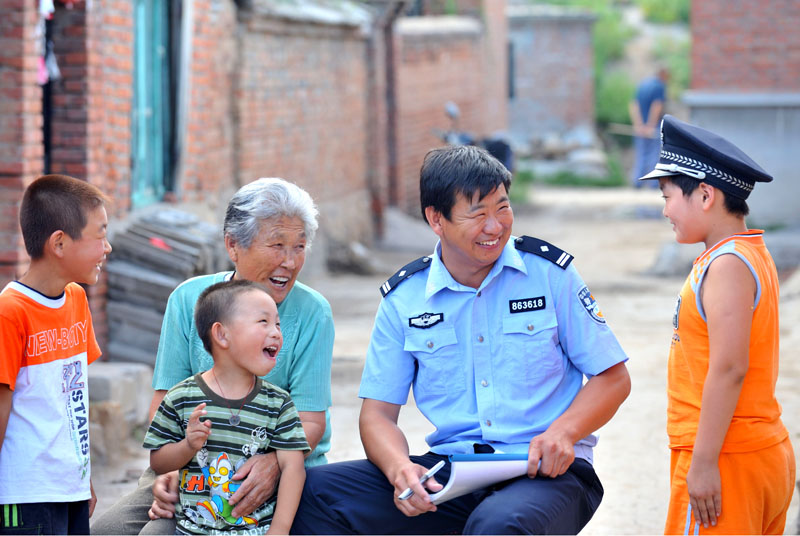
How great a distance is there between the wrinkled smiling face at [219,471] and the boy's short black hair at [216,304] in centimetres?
31

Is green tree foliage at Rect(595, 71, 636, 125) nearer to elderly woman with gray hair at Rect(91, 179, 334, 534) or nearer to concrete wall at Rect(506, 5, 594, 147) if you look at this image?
concrete wall at Rect(506, 5, 594, 147)

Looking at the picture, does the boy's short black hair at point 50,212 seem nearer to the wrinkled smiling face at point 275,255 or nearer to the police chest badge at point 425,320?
the wrinkled smiling face at point 275,255

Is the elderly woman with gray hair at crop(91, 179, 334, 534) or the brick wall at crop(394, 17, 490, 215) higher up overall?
the elderly woman with gray hair at crop(91, 179, 334, 534)

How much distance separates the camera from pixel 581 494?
9.70ft

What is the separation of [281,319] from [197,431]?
1.83ft

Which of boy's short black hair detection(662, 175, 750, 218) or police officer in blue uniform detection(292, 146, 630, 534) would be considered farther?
police officer in blue uniform detection(292, 146, 630, 534)

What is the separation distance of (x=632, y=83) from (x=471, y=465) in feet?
97.5

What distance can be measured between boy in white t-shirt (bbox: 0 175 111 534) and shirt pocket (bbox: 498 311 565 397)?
1.22 meters

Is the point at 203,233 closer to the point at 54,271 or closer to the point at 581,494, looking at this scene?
the point at 54,271

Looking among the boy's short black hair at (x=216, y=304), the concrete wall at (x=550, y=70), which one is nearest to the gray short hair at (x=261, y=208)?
the boy's short black hair at (x=216, y=304)

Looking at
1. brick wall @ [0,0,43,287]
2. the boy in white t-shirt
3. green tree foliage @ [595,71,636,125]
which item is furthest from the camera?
green tree foliage @ [595,71,636,125]

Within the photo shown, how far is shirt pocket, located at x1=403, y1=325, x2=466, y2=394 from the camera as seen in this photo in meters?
3.09

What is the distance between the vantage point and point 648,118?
18.2 m

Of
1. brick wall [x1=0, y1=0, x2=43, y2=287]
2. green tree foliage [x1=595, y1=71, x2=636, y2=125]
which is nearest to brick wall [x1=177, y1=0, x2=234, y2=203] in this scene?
brick wall [x1=0, y1=0, x2=43, y2=287]
